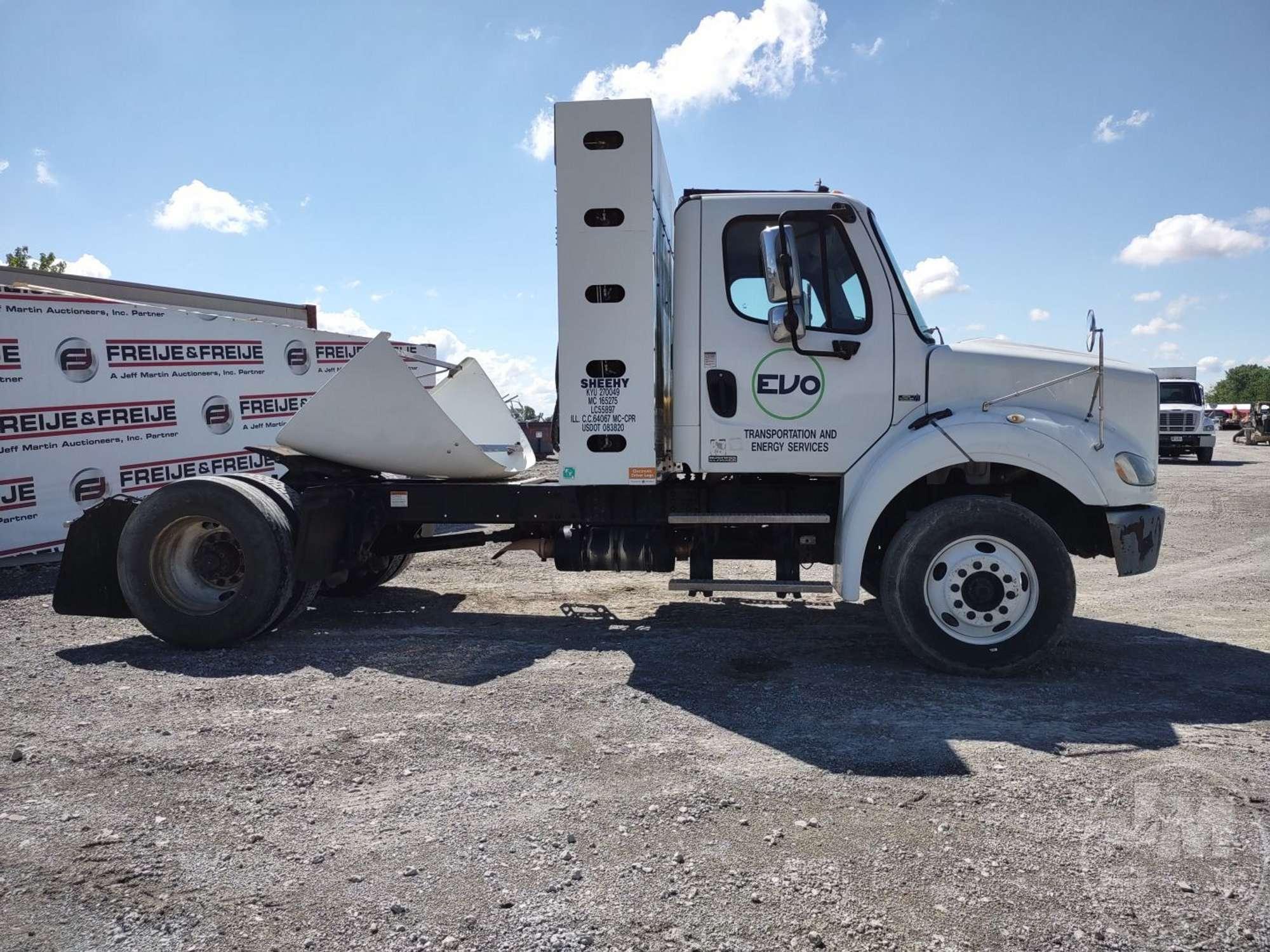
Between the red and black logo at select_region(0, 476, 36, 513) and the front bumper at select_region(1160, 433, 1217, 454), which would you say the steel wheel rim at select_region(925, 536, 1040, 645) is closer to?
the red and black logo at select_region(0, 476, 36, 513)

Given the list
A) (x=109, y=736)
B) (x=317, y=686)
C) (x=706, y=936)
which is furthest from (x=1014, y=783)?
(x=109, y=736)

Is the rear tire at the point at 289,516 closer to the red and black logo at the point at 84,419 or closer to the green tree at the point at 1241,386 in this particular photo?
the red and black logo at the point at 84,419

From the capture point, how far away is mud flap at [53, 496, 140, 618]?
6184mm

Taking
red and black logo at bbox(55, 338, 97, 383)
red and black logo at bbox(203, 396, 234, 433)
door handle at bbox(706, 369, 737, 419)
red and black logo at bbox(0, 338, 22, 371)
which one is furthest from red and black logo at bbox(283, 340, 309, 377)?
door handle at bbox(706, 369, 737, 419)

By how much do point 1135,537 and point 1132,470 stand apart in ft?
1.35

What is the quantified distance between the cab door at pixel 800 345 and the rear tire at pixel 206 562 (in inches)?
124

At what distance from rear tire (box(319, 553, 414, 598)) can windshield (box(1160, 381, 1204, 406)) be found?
23628 mm

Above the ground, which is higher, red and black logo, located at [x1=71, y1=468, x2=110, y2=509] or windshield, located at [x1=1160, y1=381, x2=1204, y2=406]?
windshield, located at [x1=1160, y1=381, x2=1204, y2=406]

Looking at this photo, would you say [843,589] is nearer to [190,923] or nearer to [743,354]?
[743,354]

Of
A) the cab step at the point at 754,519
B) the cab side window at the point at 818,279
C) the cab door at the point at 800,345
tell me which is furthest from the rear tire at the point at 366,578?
the cab side window at the point at 818,279

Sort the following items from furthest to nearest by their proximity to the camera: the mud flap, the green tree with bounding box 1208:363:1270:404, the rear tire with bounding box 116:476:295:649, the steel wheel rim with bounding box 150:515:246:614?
the green tree with bounding box 1208:363:1270:404 → the mud flap → the steel wheel rim with bounding box 150:515:246:614 → the rear tire with bounding box 116:476:295:649

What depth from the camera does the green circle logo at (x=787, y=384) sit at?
5.50m

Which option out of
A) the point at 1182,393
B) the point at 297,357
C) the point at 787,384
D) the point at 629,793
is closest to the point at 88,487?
the point at 297,357

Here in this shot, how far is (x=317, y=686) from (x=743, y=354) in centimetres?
336
